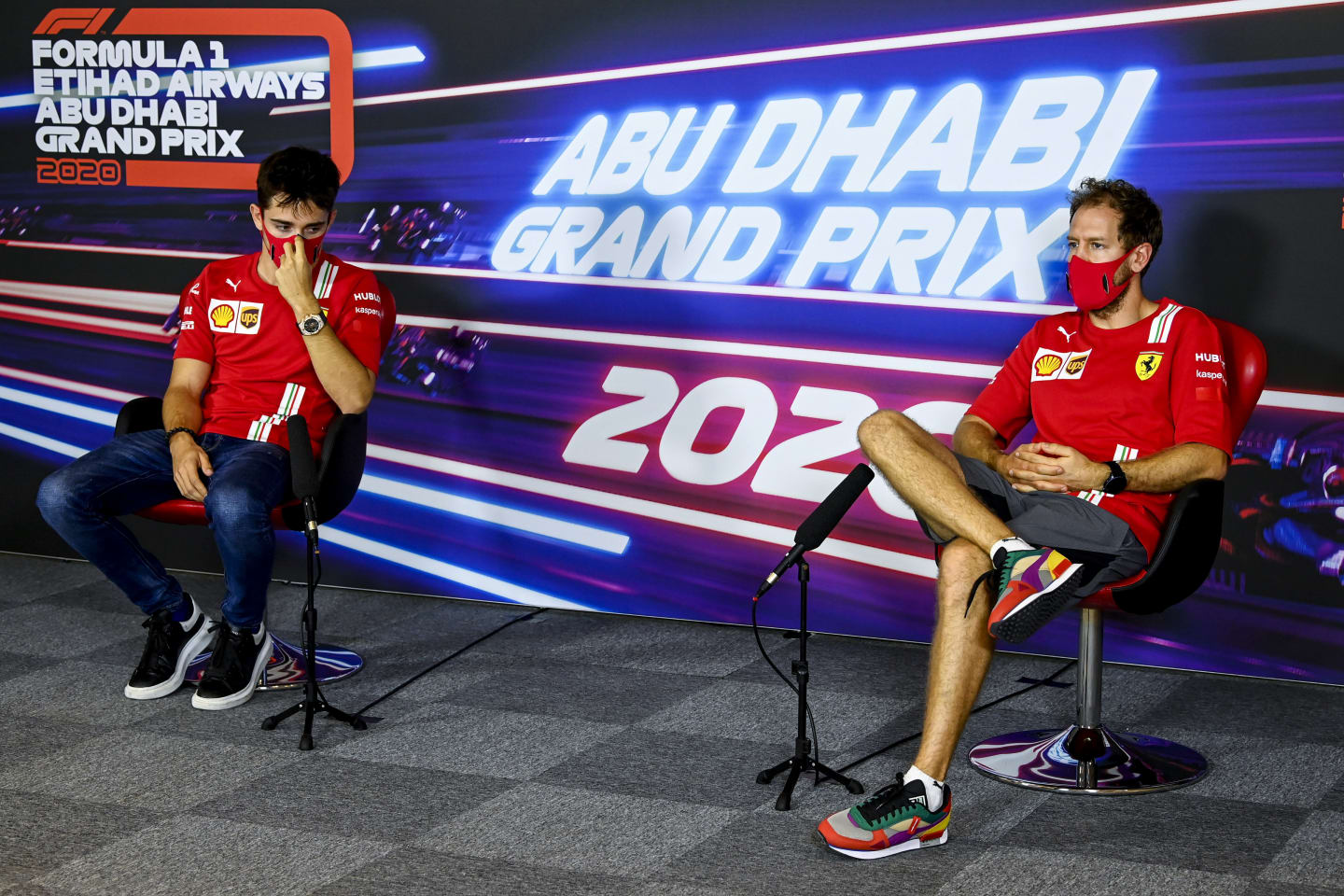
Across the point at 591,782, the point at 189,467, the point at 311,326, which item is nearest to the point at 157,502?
the point at 189,467

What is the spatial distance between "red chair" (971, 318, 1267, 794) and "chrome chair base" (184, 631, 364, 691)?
62.8 inches

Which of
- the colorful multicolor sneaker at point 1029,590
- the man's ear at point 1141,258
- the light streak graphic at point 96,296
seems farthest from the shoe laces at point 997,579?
the light streak graphic at point 96,296

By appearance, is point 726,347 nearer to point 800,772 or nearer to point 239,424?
point 239,424

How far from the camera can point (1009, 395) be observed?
296cm

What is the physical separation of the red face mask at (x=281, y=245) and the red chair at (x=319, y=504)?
19 cm

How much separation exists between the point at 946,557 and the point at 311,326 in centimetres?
160

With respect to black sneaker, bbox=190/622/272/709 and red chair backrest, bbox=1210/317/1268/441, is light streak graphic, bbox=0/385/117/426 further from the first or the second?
red chair backrest, bbox=1210/317/1268/441

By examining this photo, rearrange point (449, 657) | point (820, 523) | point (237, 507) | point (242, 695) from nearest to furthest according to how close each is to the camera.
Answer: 1. point (820, 523)
2. point (237, 507)
3. point (242, 695)
4. point (449, 657)

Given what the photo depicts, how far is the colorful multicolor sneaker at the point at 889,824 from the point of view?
2295 mm

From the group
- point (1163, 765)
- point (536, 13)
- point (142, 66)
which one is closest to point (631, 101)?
point (536, 13)

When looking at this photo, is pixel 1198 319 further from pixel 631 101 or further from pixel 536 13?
pixel 536 13

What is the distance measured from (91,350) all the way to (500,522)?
5.16 ft

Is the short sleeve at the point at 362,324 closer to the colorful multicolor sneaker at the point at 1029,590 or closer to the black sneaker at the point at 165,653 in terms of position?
the black sneaker at the point at 165,653

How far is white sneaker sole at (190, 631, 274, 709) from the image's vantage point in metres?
3.11
